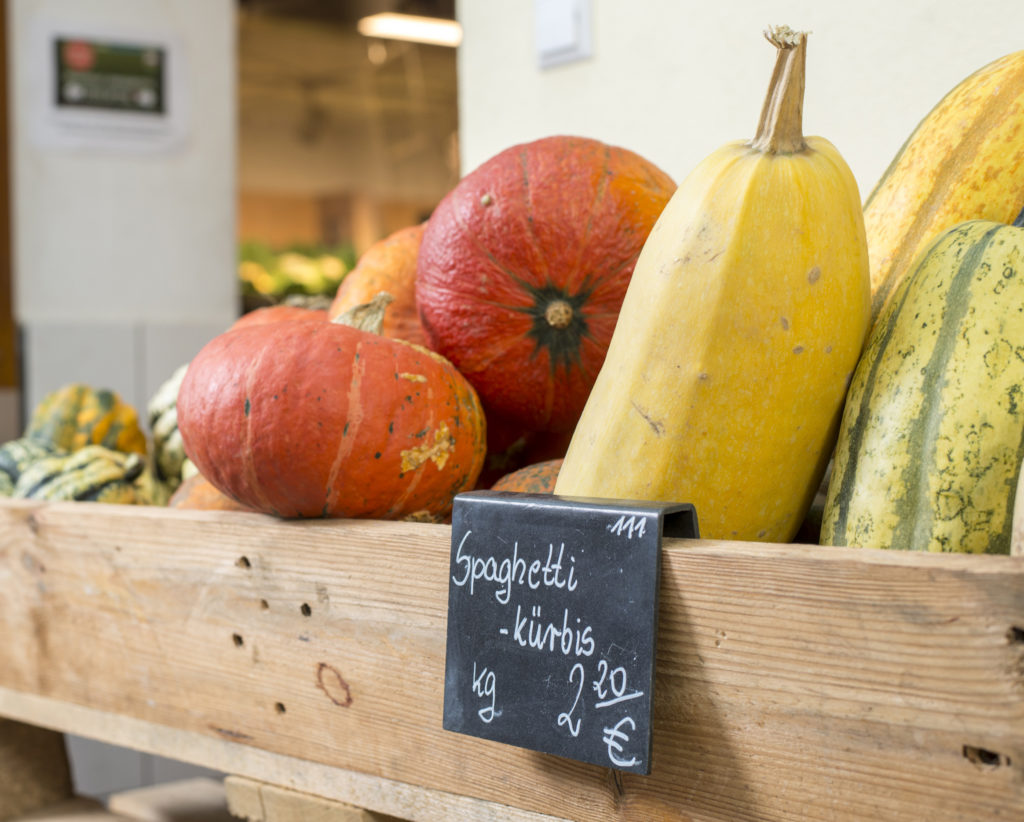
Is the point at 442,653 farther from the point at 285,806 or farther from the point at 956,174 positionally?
the point at 956,174

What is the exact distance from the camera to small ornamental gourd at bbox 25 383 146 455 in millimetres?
1239

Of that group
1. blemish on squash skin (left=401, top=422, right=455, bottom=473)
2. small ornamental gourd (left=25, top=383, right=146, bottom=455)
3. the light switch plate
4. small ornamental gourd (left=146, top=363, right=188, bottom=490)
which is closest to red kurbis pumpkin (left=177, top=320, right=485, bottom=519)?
blemish on squash skin (left=401, top=422, right=455, bottom=473)

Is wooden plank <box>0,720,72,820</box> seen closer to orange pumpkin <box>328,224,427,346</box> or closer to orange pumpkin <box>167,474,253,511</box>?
orange pumpkin <box>167,474,253,511</box>

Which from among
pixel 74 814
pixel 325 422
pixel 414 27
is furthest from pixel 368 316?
pixel 414 27

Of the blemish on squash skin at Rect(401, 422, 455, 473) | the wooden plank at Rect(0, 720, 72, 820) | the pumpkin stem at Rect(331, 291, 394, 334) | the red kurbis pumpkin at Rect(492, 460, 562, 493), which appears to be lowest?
the wooden plank at Rect(0, 720, 72, 820)

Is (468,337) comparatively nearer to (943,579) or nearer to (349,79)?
(943,579)

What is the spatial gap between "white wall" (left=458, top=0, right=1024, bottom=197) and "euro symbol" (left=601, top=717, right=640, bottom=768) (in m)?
0.70

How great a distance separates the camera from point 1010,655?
447 mm

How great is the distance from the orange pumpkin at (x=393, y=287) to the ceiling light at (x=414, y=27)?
5.34 m

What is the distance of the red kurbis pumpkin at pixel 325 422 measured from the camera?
27.2 inches

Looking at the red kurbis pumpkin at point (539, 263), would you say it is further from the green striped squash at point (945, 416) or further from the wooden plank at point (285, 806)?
the wooden plank at point (285, 806)

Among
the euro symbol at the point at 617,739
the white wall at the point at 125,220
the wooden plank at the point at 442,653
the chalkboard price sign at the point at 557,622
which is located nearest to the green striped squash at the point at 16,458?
the wooden plank at the point at 442,653

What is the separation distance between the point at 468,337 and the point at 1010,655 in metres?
0.47

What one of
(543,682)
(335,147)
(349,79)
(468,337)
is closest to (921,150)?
(468,337)
